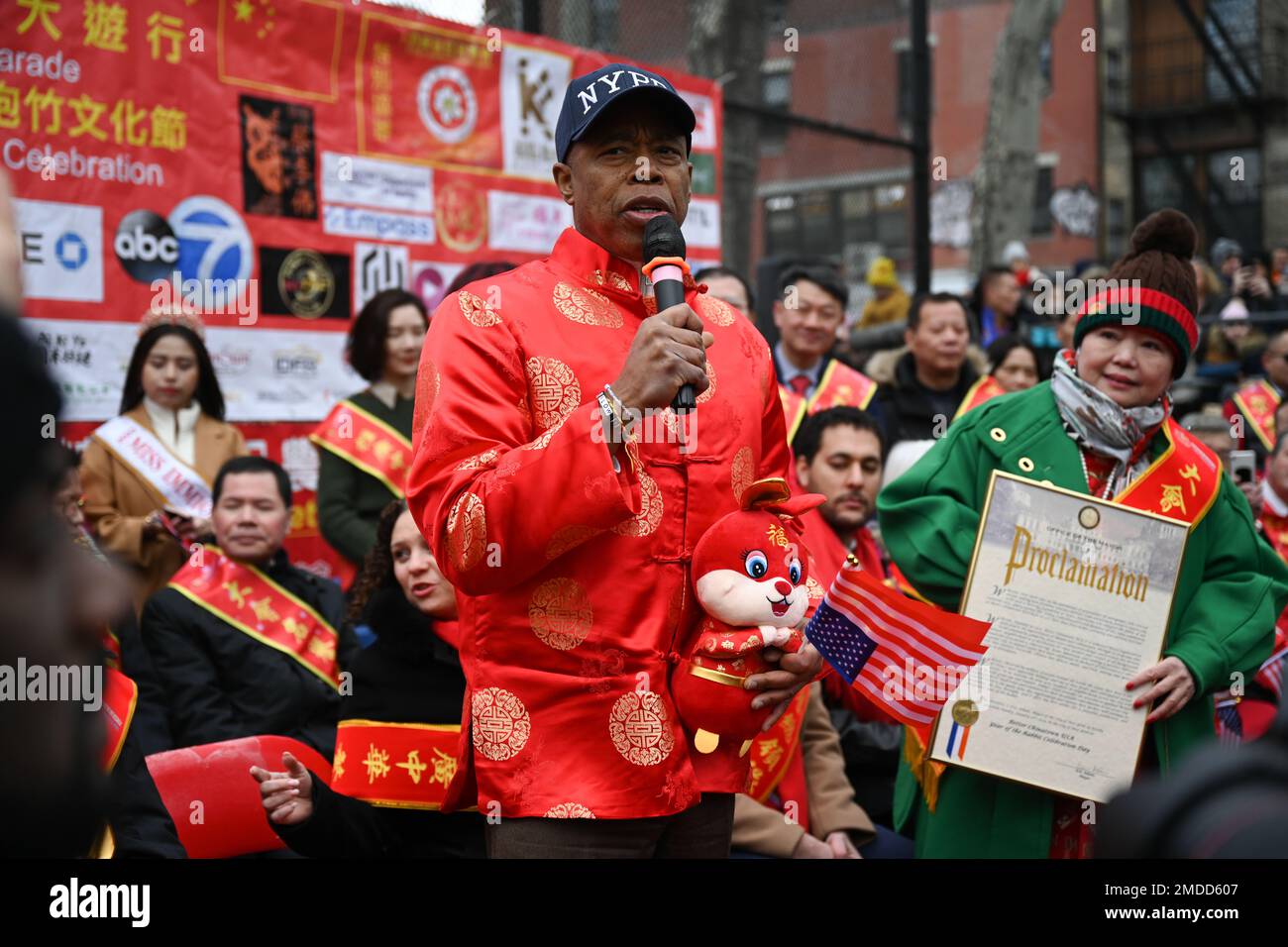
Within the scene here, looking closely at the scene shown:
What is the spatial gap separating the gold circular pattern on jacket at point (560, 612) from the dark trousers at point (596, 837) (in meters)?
0.28

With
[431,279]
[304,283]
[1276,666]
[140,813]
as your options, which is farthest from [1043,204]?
[140,813]

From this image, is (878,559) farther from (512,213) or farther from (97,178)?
(97,178)

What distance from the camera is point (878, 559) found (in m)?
4.50

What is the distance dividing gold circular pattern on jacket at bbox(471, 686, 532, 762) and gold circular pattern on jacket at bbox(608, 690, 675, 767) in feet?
0.46

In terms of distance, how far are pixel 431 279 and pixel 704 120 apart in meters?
1.98

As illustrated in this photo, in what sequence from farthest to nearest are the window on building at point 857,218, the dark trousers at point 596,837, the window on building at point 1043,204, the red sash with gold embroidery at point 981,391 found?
the window on building at point 1043,204 < the window on building at point 857,218 < the red sash with gold embroidery at point 981,391 < the dark trousers at point 596,837

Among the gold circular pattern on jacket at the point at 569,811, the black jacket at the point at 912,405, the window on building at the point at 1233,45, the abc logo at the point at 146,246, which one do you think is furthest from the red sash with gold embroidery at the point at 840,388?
the window on building at the point at 1233,45

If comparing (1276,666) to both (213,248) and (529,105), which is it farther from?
(213,248)

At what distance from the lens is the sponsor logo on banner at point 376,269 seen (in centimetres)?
551

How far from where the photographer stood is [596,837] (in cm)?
216

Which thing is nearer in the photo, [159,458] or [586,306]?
[586,306]

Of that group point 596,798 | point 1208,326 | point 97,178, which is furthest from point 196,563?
point 1208,326

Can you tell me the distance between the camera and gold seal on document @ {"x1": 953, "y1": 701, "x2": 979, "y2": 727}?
2951mm

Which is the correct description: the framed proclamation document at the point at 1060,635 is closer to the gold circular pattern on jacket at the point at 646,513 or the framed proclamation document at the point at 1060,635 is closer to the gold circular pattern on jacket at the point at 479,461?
the gold circular pattern on jacket at the point at 646,513
